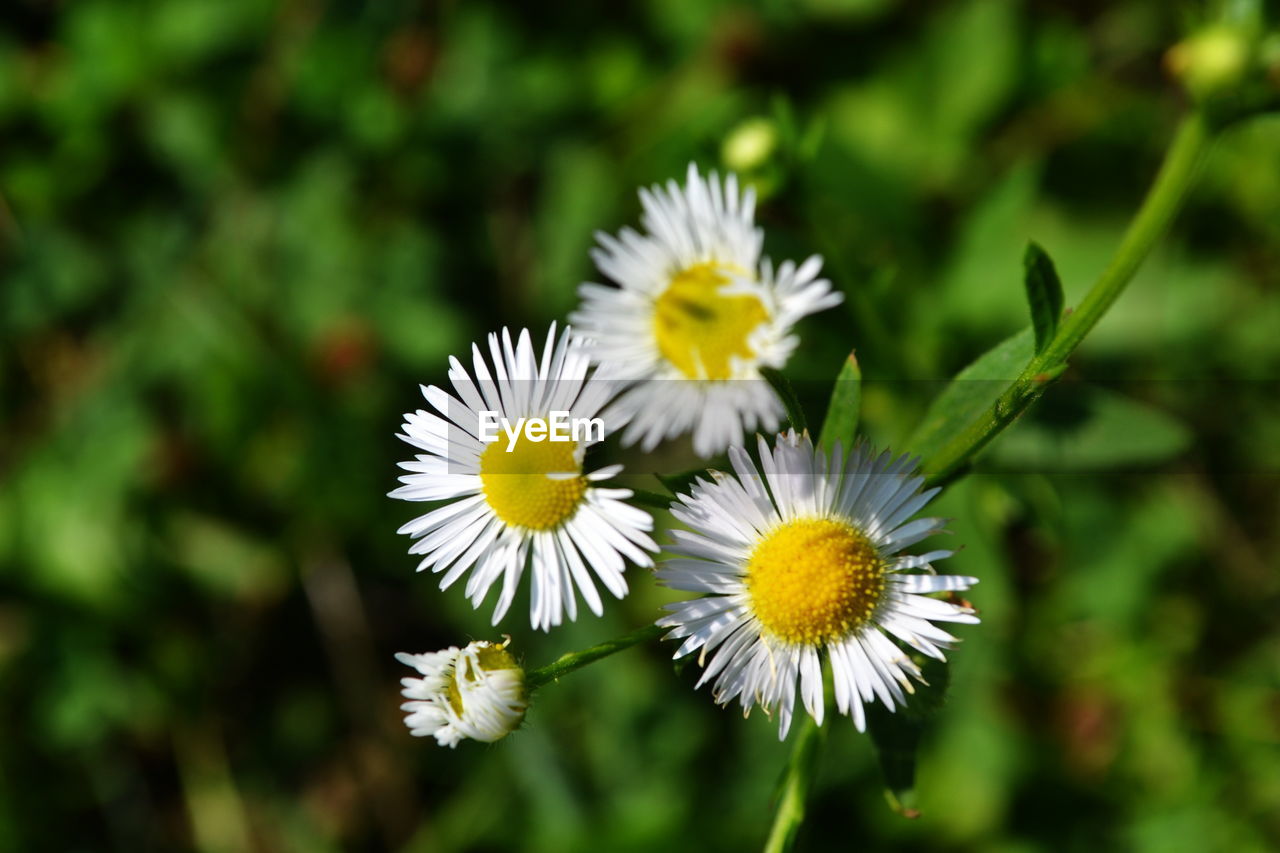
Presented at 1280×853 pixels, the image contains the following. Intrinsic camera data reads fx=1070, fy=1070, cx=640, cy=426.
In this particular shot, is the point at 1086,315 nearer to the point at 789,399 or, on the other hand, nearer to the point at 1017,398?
the point at 1017,398

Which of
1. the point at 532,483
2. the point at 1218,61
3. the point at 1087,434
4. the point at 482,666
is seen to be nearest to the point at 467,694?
the point at 482,666

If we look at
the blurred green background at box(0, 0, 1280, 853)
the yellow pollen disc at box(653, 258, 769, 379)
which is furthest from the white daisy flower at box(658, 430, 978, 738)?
the blurred green background at box(0, 0, 1280, 853)

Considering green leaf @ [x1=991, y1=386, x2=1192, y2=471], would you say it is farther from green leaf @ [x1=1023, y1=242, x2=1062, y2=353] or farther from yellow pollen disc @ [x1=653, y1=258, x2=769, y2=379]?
green leaf @ [x1=1023, y1=242, x2=1062, y2=353]

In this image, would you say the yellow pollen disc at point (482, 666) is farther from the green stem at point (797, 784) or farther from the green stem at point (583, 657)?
the green stem at point (797, 784)

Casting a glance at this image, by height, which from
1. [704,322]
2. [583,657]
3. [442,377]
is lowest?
[583,657]

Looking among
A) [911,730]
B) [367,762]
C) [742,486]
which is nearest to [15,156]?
[367,762]

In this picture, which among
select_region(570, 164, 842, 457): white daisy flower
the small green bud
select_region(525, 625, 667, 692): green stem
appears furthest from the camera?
the small green bud
